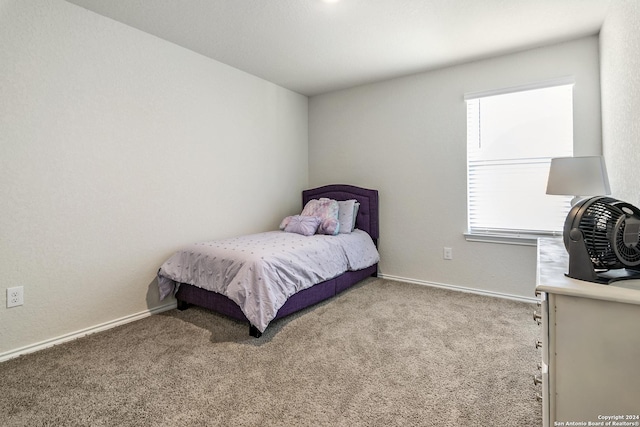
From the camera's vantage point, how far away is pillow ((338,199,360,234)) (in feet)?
11.8

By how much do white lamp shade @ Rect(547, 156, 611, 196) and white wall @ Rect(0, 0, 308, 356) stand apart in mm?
2891

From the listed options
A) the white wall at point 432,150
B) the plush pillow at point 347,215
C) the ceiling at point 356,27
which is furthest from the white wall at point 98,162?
the white wall at point 432,150

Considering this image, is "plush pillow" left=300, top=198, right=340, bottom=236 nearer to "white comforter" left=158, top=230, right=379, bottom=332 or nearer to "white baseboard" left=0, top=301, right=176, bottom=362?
"white comforter" left=158, top=230, right=379, bottom=332

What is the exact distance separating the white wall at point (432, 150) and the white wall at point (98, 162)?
1452 millimetres

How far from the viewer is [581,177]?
6.59ft

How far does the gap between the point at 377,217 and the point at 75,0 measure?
10.8 feet

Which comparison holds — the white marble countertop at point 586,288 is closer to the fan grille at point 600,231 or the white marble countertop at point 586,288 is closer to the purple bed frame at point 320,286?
the fan grille at point 600,231

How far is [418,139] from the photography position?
3.56m

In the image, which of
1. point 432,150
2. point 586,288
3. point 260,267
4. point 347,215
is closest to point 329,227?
point 347,215

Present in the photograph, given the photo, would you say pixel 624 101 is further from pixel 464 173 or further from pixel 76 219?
pixel 76 219

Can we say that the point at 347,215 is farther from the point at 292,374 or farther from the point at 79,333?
the point at 79,333

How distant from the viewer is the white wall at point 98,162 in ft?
6.70

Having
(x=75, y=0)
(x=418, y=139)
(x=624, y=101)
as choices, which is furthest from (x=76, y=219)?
(x=624, y=101)

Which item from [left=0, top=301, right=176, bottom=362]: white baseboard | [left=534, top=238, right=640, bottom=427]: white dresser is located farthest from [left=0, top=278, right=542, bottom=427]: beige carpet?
[left=534, top=238, right=640, bottom=427]: white dresser
